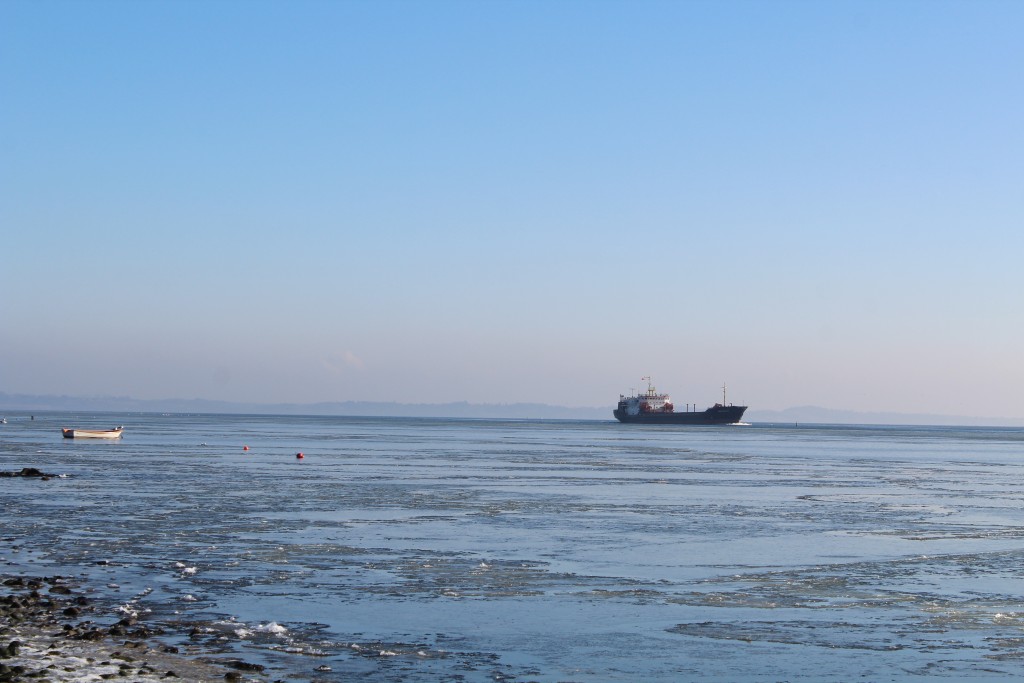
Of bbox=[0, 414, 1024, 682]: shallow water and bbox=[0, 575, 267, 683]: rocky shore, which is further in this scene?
bbox=[0, 414, 1024, 682]: shallow water

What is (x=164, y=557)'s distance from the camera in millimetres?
22625

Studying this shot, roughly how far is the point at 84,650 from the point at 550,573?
31.6ft

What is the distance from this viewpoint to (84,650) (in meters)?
13.9

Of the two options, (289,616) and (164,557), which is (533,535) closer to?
(164,557)

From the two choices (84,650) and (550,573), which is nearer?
(84,650)

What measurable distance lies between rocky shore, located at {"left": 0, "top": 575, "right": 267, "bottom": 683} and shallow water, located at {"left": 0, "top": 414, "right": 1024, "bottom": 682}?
0.59m

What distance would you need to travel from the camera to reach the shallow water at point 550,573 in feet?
48.2

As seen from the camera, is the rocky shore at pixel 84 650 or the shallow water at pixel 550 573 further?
the shallow water at pixel 550 573

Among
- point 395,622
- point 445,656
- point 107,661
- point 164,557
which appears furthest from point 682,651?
point 164,557

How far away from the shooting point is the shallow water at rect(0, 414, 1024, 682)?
1470 cm

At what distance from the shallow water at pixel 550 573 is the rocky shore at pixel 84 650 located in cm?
59

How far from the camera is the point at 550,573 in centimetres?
2145

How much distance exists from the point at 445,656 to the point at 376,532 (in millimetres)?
13391

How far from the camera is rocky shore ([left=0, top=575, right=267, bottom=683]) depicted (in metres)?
12.6
